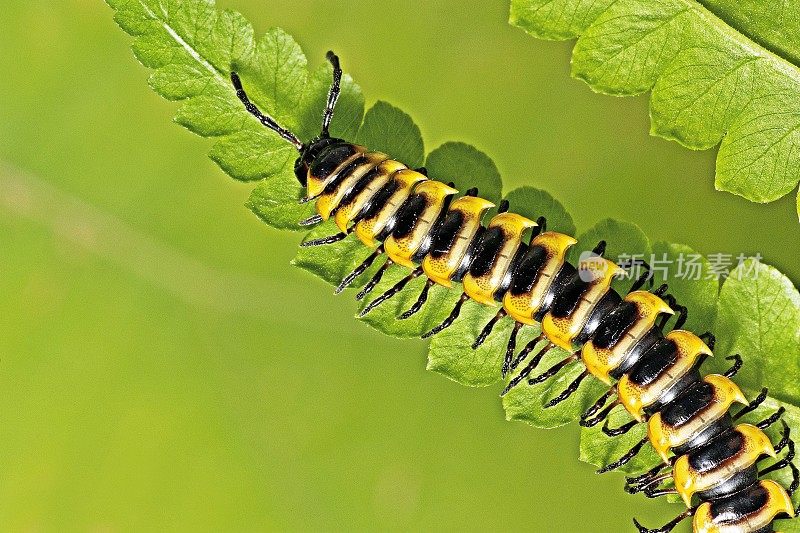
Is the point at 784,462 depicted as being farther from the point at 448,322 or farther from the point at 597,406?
the point at 448,322

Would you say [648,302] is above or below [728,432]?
above

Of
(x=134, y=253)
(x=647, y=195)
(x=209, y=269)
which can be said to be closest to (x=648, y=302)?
(x=647, y=195)

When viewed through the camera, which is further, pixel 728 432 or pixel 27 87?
pixel 27 87

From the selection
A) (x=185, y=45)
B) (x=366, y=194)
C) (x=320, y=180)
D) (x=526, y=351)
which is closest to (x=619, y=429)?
(x=526, y=351)

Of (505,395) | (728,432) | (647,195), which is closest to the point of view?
(728,432)

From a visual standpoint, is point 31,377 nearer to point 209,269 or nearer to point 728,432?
point 209,269
